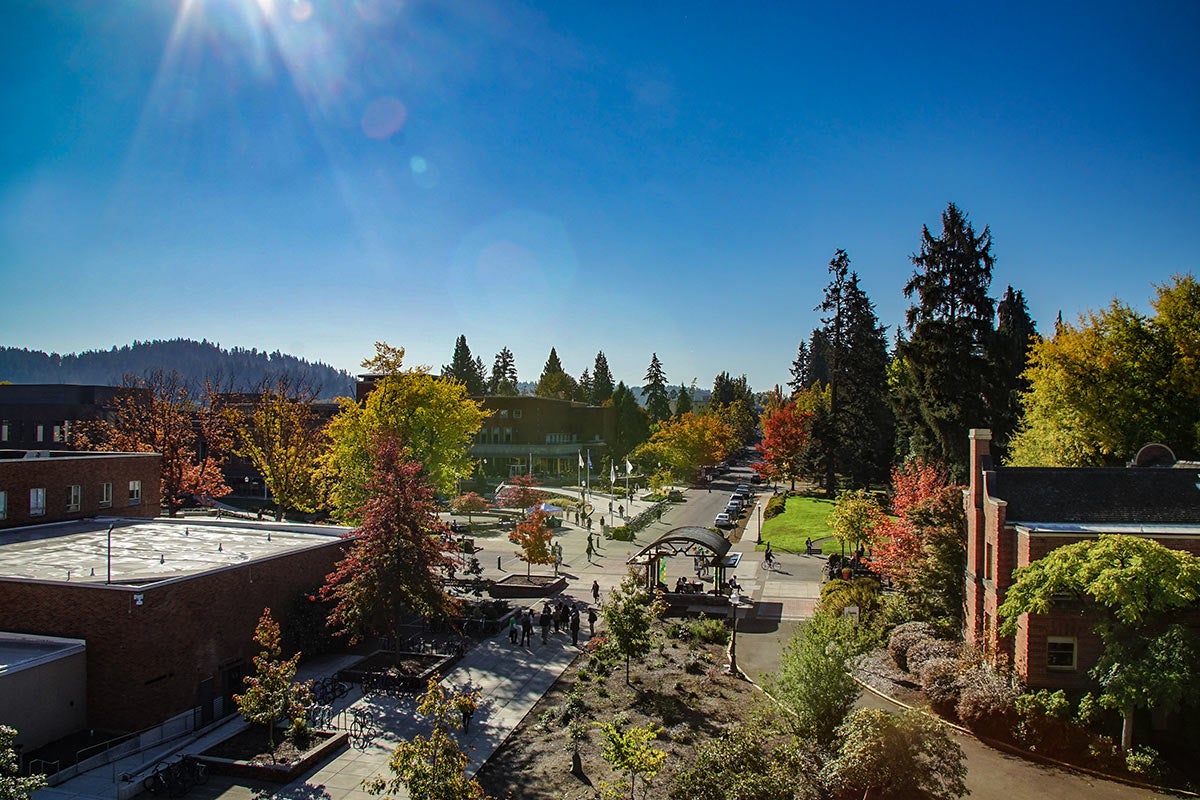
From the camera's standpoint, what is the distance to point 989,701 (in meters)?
18.6

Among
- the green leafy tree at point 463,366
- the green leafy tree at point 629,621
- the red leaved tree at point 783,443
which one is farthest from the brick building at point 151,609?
the green leafy tree at point 463,366

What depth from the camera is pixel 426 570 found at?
23578mm

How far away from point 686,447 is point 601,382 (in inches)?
2090

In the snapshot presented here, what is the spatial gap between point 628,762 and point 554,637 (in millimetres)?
15979

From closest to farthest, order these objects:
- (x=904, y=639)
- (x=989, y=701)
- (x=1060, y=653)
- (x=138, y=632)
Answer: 1. (x=989, y=701)
2. (x=1060, y=653)
3. (x=138, y=632)
4. (x=904, y=639)

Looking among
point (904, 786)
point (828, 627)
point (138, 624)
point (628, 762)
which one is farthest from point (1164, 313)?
point (138, 624)

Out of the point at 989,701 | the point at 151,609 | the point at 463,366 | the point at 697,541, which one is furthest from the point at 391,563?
the point at 463,366

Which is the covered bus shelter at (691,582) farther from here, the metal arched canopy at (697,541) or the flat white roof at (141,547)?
the flat white roof at (141,547)

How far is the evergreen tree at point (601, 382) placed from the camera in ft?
422

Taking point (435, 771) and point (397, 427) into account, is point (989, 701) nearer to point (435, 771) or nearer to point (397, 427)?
point (435, 771)

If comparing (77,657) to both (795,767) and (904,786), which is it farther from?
(904,786)

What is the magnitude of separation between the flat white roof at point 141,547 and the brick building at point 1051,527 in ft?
74.6

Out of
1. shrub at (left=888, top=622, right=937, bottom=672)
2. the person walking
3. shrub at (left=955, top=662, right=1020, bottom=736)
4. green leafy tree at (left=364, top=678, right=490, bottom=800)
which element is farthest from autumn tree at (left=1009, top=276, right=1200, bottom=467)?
green leafy tree at (left=364, top=678, right=490, bottom=800)

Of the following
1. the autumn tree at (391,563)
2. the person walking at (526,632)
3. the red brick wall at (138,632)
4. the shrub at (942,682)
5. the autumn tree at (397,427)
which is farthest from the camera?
the autumn tree at (397,427)
